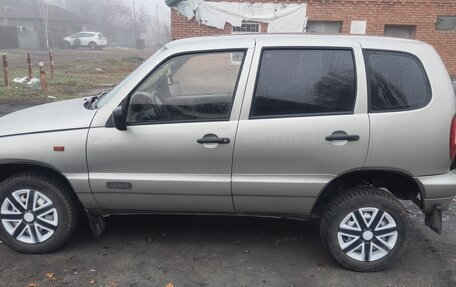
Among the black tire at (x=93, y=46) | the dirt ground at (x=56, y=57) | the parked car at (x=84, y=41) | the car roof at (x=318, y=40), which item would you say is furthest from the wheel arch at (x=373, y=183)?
the black tire at (x=93, y=46)

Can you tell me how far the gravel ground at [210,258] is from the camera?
3.38 m

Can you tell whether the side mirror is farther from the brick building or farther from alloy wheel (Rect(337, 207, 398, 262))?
the brick building

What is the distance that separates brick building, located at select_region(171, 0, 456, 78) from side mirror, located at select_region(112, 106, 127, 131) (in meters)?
11.6

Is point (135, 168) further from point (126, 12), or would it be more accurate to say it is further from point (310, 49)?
point (126, 12)

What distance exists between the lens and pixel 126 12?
8225 centimetres

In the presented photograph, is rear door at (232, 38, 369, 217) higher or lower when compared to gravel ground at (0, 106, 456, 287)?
higher

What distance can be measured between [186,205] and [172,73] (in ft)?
3.42

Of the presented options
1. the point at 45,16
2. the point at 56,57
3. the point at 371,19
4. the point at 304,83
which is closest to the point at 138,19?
the point at 45,16

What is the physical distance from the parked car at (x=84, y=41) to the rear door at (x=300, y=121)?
45.8 metres

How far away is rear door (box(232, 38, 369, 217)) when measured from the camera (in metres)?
3.29

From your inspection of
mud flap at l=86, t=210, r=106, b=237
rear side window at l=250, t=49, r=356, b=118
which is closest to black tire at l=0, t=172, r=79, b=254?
mud flap at l=86, t=210, r=106, b=237

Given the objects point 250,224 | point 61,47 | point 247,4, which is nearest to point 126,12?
point 61,47

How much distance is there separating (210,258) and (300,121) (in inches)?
53.9

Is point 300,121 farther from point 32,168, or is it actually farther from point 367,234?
point 32,168
